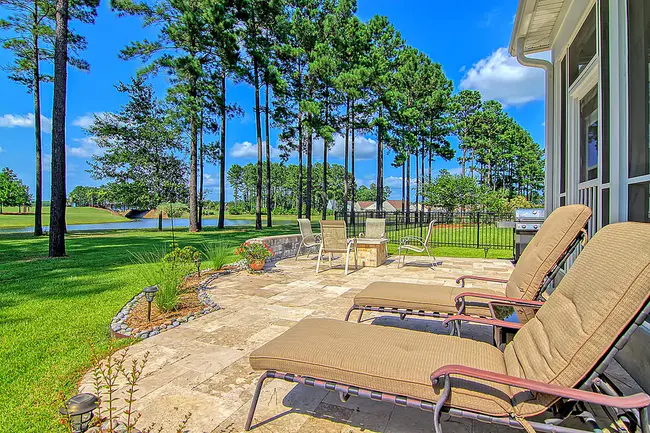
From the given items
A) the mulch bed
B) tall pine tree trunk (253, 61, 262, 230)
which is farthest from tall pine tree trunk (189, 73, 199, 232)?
the mulch bed

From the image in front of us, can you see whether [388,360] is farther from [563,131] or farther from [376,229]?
[376,229]

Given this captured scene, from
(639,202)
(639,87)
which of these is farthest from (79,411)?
(639,87)

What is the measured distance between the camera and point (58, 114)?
817 cm

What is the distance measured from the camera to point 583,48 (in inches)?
143

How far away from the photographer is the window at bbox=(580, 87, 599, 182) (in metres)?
3.51

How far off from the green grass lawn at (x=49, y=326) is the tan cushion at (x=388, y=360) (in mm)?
1207

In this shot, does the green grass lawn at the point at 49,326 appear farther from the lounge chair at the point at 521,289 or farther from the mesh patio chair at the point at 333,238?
the mesh patio chair at the point at 333,238

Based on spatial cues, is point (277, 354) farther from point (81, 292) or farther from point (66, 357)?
point (81, 292)

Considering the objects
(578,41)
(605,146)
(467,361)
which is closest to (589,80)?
(578,41)

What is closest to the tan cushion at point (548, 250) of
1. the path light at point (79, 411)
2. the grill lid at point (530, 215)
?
the path light at point (79, 411)

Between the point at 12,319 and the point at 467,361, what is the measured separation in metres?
4.76

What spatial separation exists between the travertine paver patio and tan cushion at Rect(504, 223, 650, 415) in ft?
2.10

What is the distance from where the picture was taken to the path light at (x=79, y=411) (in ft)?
4.53

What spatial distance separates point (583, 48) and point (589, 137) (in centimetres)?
100
